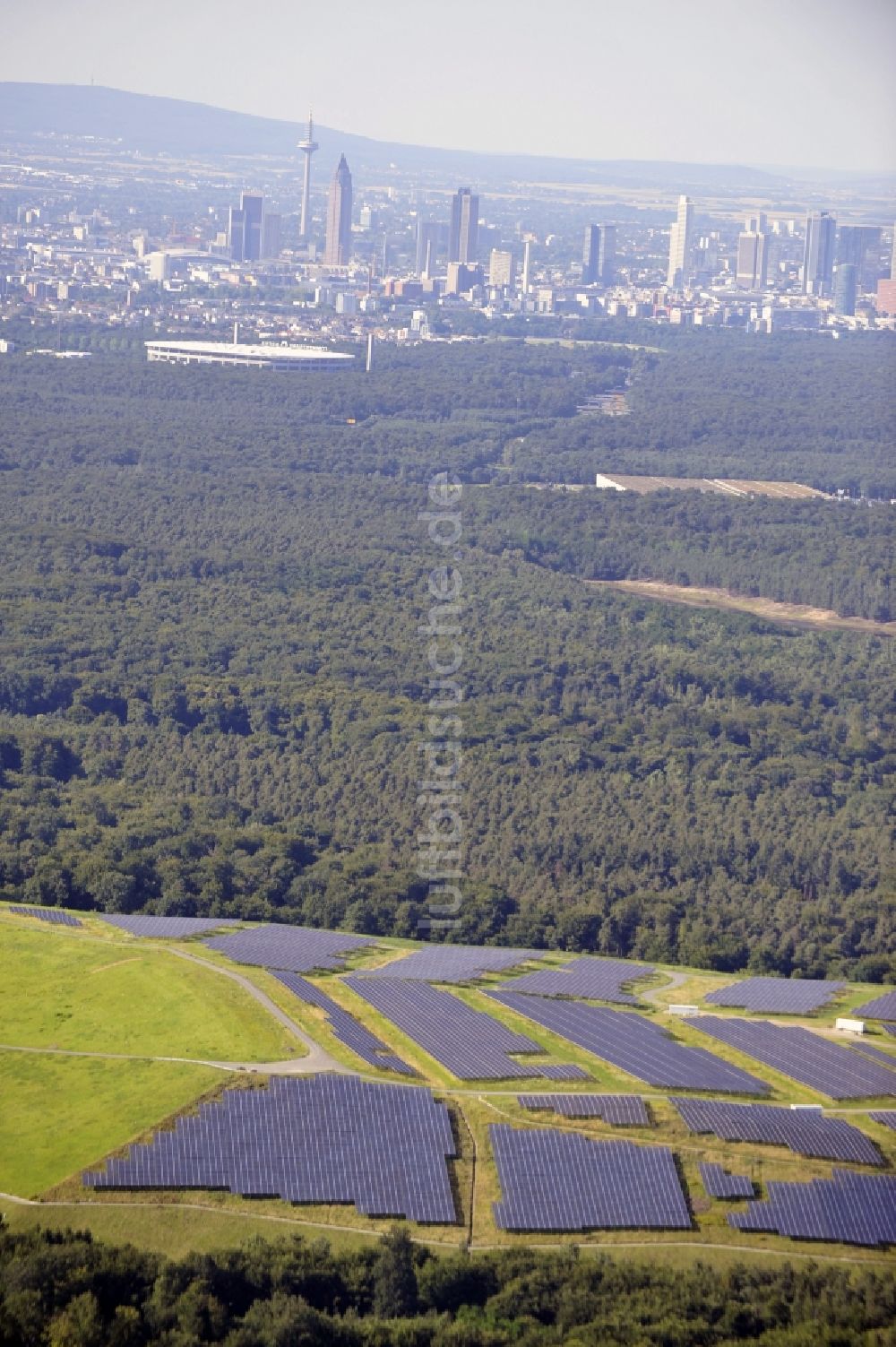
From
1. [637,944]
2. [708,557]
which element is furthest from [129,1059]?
[708,557]

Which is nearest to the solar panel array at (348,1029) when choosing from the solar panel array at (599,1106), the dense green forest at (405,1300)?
the solar panel array at (599,1106)

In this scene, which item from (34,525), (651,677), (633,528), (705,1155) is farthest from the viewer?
(633,528)

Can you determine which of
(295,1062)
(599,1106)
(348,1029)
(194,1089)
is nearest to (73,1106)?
(194,1089)

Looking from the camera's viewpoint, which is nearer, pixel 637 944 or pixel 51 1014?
pixel 51 1014

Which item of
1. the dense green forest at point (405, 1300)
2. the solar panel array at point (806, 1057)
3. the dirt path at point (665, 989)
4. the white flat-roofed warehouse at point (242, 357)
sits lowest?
the dirt path at point (665, 989)

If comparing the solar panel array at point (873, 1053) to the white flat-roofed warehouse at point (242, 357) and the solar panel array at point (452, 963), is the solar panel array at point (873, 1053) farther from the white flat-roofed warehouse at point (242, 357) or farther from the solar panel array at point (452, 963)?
the white flat-roofed warehouse at point (242, 357)

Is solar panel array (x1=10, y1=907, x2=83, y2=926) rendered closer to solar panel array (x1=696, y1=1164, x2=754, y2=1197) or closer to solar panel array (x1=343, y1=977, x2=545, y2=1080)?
solar panel array (x1=343, y1=977, x2=545, y2=1080)

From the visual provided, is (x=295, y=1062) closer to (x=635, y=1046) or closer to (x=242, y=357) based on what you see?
(x=635, y=1046)

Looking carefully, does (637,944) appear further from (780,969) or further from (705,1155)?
(705,1155)

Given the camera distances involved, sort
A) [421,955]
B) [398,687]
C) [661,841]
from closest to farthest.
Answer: [421,955], [661,841], [398,687]
